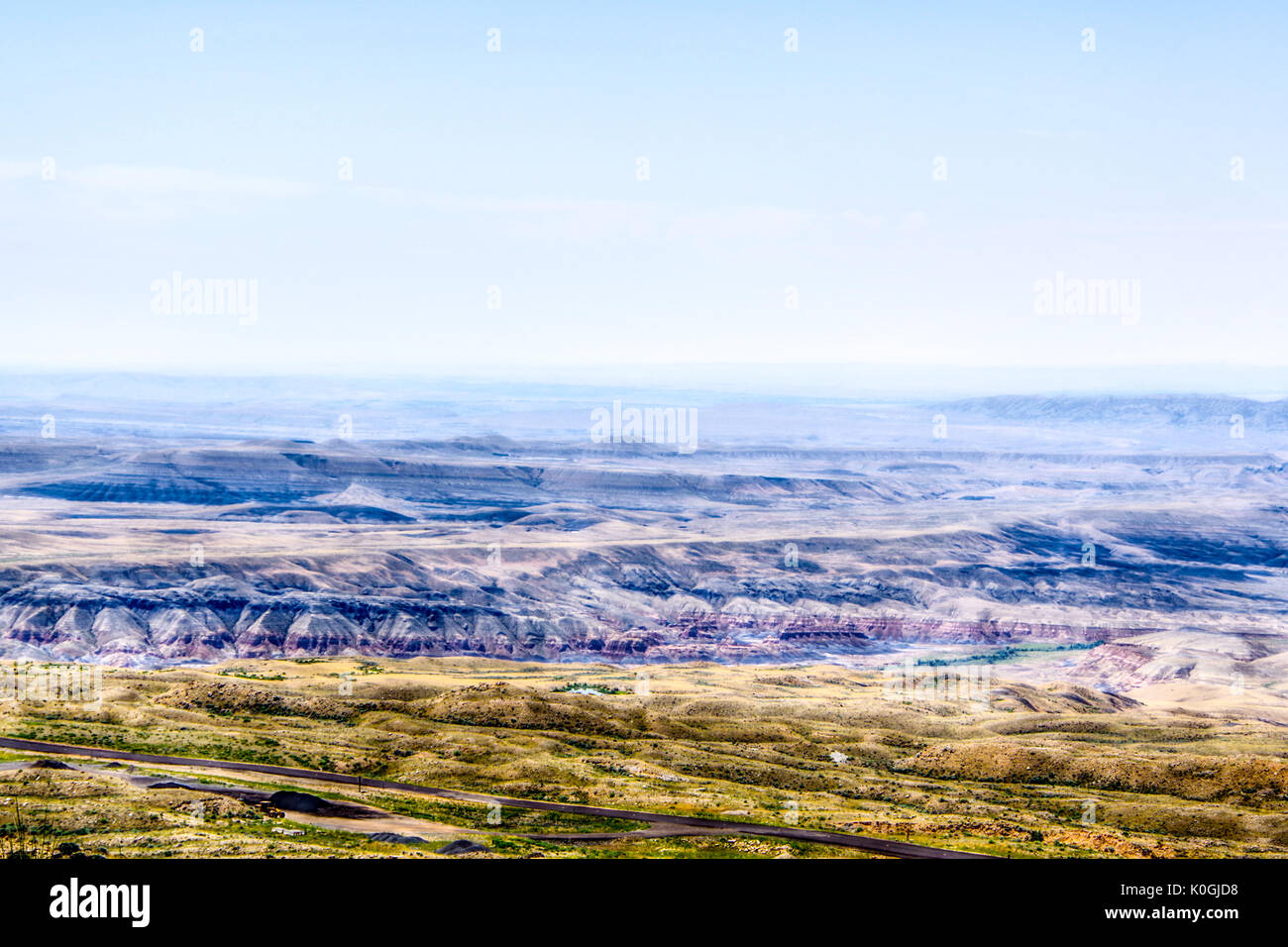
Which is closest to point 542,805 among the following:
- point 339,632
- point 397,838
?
point 397,838

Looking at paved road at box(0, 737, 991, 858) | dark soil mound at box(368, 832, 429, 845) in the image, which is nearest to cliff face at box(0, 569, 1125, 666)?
paved road at box(0, 737, 991, 858)

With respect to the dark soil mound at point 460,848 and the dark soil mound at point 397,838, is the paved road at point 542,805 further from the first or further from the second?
the dark soil mound at point 460,848

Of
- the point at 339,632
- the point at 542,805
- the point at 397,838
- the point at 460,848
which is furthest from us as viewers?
the point at 339,632

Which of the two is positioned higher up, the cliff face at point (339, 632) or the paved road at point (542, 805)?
the paved road at point (542, 805)

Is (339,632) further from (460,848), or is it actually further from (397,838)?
(460,848)

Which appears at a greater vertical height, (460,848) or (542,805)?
(460,848)

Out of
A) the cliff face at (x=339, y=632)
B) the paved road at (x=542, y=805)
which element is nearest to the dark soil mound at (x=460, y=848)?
the paved road at (x=542, y=805)

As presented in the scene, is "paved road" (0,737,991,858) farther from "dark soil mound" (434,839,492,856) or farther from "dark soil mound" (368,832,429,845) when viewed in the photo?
"dark soil mound" (434,839,492,856)
